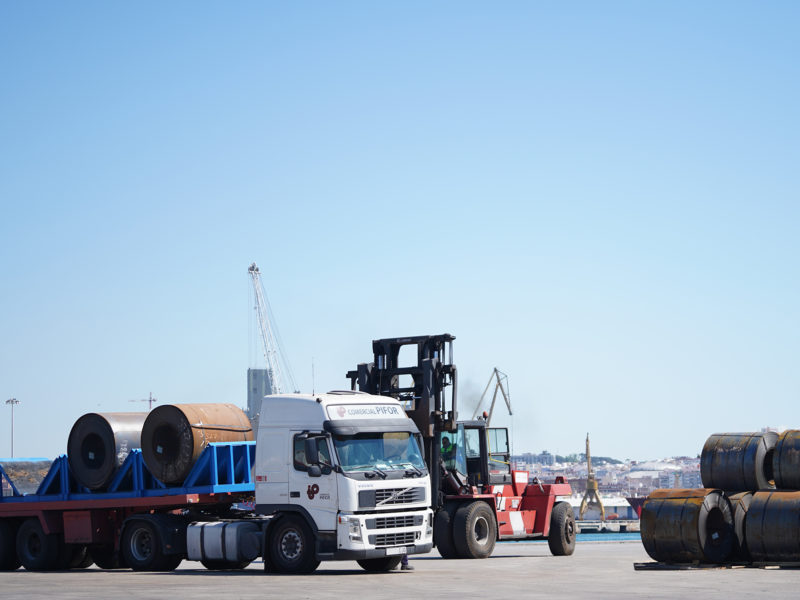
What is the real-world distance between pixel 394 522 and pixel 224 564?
4.33 meters

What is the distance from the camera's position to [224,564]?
76.4 ft

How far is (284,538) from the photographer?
70.5 feet

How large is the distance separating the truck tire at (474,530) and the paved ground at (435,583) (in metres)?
1.28

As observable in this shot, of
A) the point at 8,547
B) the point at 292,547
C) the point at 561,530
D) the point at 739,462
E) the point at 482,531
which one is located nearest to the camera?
the point at 292,547

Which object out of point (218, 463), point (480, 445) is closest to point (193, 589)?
point (218, 463)

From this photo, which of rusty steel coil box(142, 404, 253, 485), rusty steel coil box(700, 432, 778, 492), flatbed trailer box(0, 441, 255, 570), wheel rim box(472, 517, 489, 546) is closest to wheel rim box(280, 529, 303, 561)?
flatbed trailer box(0, 441, 255, 570)

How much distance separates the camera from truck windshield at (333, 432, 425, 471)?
825 inches

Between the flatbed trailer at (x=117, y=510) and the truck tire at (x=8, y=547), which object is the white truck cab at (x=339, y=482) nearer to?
the flatbed trailer at (x=117, y=510)

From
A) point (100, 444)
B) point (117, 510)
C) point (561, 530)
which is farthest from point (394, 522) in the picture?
point (100, 444)

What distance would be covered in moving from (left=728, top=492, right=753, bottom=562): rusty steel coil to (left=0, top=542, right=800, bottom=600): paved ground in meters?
1.13

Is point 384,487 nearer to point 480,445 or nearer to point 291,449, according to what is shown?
point 291,449

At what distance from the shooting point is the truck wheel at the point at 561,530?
27406 millimetres

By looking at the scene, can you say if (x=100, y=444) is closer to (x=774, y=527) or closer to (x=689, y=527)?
(x=689, y=527)

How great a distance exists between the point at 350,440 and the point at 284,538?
228 cm
